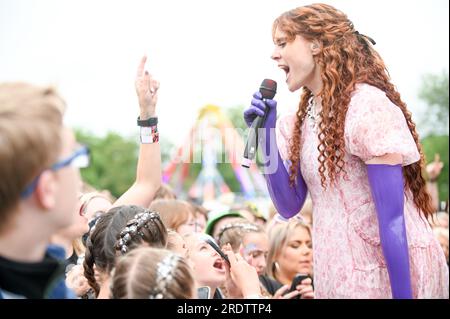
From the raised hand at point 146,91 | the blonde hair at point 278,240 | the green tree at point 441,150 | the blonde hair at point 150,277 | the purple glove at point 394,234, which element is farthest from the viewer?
the green tree at point 441,150

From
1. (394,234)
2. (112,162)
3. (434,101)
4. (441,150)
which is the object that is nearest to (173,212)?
(394,234)

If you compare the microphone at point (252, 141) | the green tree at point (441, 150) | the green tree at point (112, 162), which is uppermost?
the microphone at point (252, 141)

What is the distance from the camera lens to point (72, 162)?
174 centimetres

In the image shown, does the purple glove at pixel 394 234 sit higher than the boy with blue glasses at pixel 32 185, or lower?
lower

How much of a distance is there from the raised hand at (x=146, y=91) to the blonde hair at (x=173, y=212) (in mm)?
1430

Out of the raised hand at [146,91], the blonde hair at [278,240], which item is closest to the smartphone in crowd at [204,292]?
the raised hand at [146,91]

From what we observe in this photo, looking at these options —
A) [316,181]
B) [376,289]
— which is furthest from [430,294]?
[316,181]

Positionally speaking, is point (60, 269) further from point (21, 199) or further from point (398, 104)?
point (398, 104)

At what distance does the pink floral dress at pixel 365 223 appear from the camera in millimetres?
2418

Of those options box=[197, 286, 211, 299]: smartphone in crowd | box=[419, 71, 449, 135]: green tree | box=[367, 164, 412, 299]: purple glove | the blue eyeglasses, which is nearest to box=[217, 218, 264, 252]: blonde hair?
box=[197, 286, 211, 299]: smartphone in crowd

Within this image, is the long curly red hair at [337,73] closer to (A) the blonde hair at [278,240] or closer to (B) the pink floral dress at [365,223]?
(B) the pink floral dress at [365,223]

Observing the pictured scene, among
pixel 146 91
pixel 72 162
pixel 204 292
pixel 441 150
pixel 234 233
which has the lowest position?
pixel 441 150

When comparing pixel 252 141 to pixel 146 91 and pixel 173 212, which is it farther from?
pixel 173 212

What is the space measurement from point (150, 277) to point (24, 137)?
0.63 m
